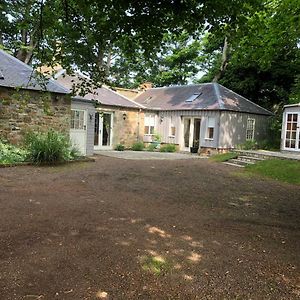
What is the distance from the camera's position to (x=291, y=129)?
59.1 feet

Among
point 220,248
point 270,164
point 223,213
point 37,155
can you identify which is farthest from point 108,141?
point 220,248

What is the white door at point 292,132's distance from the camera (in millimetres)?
17641

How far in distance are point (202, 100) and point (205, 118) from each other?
1685 millimetres

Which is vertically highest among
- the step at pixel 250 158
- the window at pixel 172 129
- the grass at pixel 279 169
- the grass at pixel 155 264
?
the window at pixel 172 129

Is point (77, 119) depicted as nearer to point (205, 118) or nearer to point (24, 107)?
point (24, 107)

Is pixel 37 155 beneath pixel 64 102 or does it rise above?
beneath

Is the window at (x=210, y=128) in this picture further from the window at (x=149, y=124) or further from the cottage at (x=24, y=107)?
the cottage at (x=24, y=107)

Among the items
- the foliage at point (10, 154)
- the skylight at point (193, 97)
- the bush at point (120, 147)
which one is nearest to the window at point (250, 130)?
the skylight at point (193, 97)

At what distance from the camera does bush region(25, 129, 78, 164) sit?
12.4m

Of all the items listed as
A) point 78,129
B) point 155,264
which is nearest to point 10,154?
point 78,129

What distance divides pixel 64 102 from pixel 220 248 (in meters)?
12.0

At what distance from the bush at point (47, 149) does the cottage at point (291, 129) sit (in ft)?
38.5

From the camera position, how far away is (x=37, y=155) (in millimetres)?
12328

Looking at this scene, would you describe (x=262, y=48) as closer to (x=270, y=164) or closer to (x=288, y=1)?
(x=288, y=1)
